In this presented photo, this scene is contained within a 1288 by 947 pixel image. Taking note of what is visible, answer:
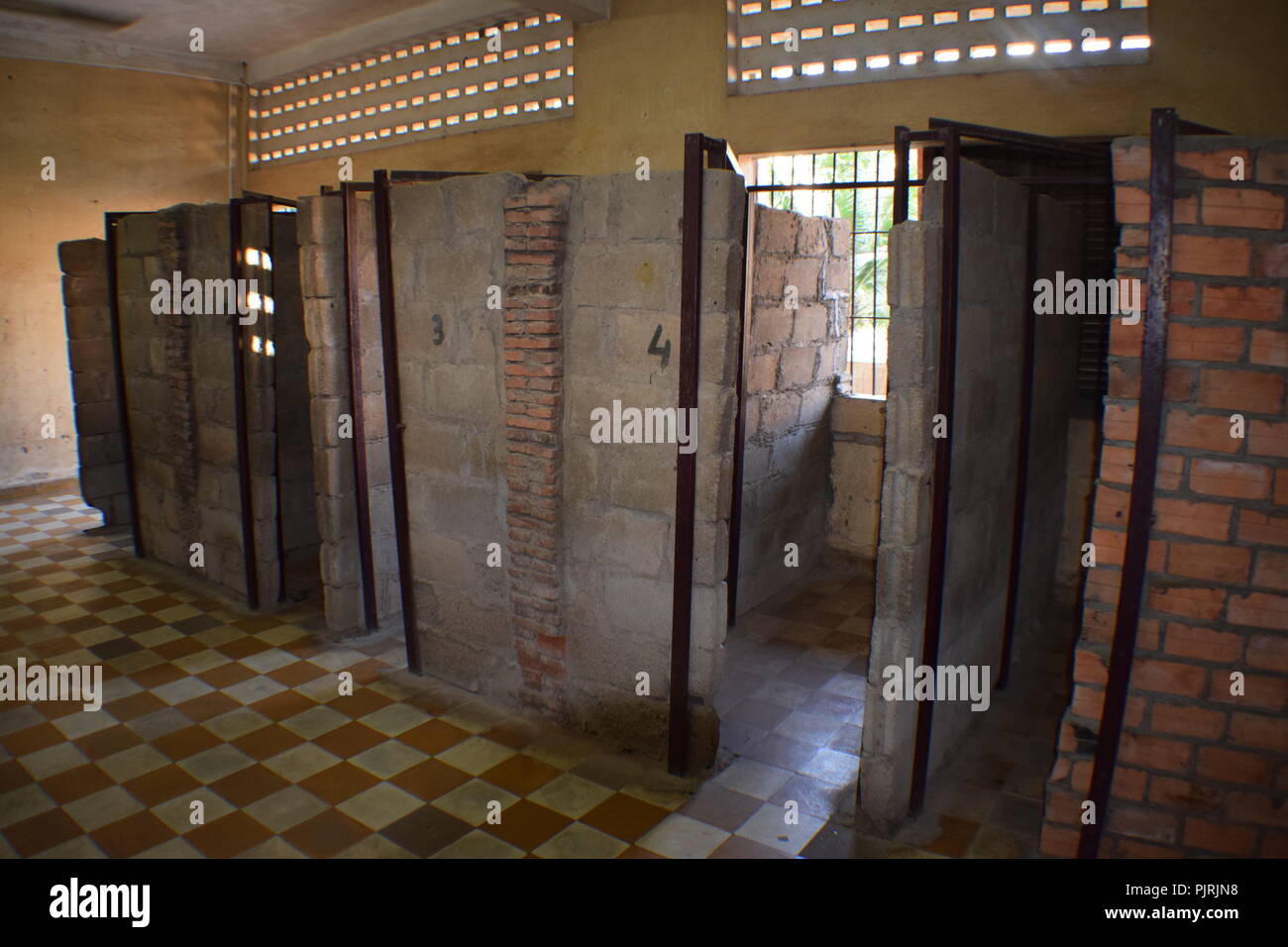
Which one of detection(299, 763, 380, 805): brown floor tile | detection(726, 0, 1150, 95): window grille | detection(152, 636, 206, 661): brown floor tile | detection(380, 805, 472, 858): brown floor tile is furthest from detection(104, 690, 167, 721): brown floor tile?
detection(726, 0, 1150, 95): window grille

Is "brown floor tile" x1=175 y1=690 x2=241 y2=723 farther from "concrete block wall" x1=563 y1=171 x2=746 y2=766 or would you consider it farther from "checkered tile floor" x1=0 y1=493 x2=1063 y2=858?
"concrete block wall" x1=563 y1=171 x2=746 y2=766

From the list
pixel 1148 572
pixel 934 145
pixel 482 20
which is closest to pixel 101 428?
pixel 482 20

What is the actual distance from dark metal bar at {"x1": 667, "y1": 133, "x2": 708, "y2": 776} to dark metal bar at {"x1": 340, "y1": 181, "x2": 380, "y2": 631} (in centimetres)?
243

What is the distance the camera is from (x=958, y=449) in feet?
13.3

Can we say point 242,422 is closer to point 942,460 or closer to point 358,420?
point 358,420

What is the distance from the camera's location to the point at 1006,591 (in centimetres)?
526

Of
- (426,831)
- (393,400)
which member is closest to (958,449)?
(426,831)

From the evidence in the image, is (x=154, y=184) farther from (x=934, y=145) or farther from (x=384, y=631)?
(x=934, y=145)

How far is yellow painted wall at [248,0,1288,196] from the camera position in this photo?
538 cm

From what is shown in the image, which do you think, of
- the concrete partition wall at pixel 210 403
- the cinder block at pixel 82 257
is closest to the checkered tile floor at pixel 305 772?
the concrete partition wall at pixel 210 403

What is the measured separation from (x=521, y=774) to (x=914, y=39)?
5733mm

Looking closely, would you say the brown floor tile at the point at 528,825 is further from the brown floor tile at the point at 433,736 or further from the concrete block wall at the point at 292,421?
the concrete block wall at the point at 292,421

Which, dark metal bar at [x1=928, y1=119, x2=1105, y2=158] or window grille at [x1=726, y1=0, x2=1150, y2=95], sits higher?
window grille at [x1=726, y1=0, x2=1150, y2=95]

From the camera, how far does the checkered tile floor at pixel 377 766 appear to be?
12.8 ft
